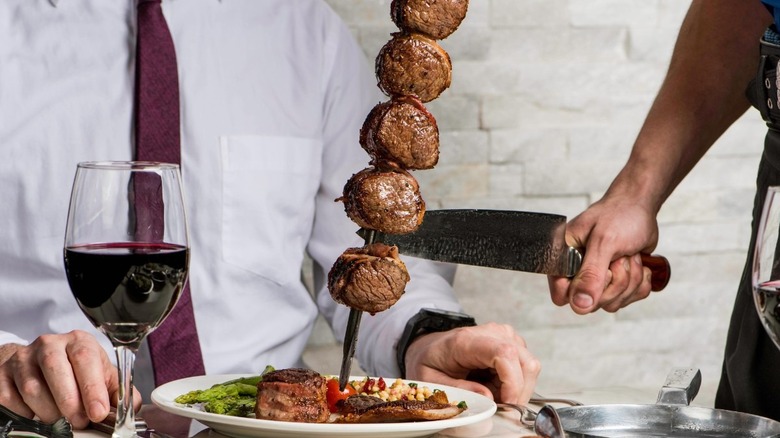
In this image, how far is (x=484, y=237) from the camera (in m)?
1.59

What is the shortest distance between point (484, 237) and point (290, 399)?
557 millimetres

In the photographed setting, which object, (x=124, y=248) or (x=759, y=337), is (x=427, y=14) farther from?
(x=759, y=337)

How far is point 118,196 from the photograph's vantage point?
104 centimetres

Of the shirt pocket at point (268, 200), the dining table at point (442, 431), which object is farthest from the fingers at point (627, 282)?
the shirt pocket at point (268, 200)

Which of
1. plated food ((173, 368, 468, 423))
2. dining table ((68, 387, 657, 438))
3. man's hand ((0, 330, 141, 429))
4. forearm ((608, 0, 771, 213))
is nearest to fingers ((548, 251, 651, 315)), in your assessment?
forearm ((608, 0, 771, 213))

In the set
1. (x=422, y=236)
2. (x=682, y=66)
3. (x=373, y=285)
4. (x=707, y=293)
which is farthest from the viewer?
(x=707, y=293)

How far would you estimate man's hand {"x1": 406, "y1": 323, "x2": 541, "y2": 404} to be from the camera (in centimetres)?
141

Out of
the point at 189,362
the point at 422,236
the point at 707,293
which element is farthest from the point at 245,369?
the point at 707,293

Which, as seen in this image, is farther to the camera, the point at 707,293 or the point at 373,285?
the point at 707,293

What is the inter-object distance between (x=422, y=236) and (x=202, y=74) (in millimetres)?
666

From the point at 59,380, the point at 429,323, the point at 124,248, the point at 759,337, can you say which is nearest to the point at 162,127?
the point at 429,323

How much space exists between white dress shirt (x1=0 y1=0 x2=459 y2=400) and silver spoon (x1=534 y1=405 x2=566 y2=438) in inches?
30.3

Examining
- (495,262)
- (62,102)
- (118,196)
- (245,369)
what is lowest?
(245,369)

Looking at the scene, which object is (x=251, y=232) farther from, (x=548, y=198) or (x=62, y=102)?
(x=548, y=198)
